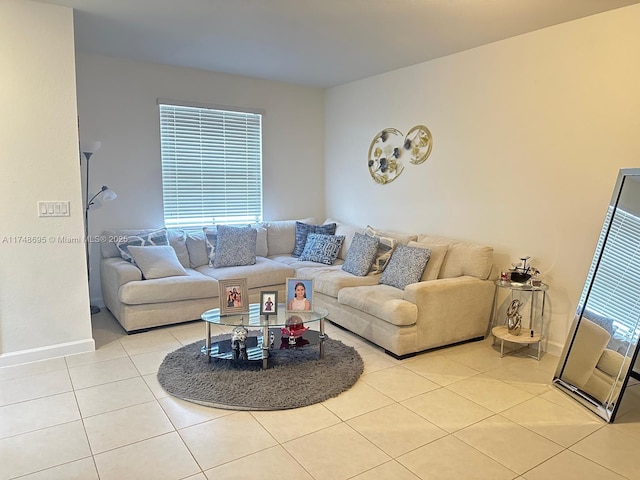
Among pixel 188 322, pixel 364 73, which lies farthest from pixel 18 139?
pixel 364 73

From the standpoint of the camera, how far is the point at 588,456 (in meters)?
2.28

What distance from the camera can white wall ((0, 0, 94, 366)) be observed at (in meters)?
3.16

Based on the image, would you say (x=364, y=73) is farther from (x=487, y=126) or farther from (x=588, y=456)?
(x=588, y=456)

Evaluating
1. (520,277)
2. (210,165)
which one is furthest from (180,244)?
(520,277)

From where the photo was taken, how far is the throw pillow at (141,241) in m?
4.39

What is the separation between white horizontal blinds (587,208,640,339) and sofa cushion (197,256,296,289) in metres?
2.86

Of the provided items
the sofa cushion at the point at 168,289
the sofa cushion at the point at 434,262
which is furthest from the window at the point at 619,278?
the sofa cushion at the point at 168,289

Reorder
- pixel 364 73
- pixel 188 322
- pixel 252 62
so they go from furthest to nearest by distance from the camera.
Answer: pixel 364 73 → pixel 252 62 → pixel 188 322

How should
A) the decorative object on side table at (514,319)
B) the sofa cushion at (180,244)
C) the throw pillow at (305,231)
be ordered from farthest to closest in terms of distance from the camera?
the throw pillow at (305,231) → the sofa cushion at (180,244) → the decorative object on side table at (514,319)

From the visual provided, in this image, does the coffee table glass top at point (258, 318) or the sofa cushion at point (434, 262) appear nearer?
the coffee table glass top at point (258, 318)

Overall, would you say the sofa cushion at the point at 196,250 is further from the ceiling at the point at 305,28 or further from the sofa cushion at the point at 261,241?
the ceiling at the point at 305,28

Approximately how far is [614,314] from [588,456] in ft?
3.34

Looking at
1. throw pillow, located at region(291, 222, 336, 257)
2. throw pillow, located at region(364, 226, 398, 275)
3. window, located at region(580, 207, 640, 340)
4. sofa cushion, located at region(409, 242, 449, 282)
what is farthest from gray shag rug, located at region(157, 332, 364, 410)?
throw pillow, located at region(291, 222, 336, 257)

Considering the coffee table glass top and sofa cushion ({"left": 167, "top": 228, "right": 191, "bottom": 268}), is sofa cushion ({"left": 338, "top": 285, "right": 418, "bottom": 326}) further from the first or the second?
sofa cushion ({"left": 167, "top": 228, "right": 191, "bottom": 268})
